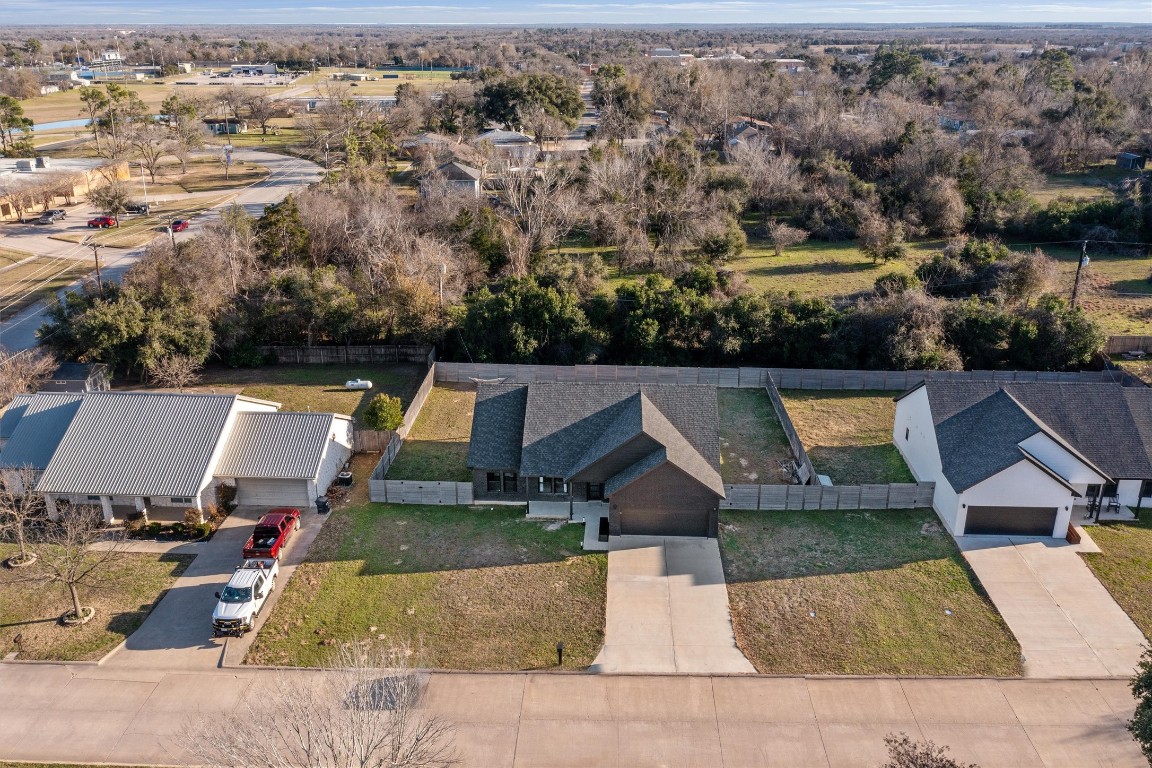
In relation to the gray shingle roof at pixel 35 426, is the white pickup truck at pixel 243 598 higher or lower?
lower

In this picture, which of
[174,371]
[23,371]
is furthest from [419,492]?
[23,371]

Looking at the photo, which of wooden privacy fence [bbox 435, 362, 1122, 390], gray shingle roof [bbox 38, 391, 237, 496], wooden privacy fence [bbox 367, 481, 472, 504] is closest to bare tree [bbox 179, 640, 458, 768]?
wooden privacy fence [bbox 367, 481, 472, 504]

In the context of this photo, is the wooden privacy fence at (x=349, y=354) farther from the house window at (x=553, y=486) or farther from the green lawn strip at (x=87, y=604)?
the green lawn strip at (x=87, y=604)

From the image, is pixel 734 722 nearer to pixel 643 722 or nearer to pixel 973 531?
pixel 643 722

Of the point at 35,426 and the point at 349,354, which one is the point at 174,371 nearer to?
the point at 35,426

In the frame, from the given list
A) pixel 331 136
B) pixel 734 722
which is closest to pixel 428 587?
pixel 734 722

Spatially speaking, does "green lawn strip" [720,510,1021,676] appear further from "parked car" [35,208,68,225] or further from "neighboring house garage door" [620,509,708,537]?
"parked car" [35,208,68,225]

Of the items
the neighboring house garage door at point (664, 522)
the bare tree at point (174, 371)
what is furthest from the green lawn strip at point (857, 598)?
the bare tree at point (174, 371)
